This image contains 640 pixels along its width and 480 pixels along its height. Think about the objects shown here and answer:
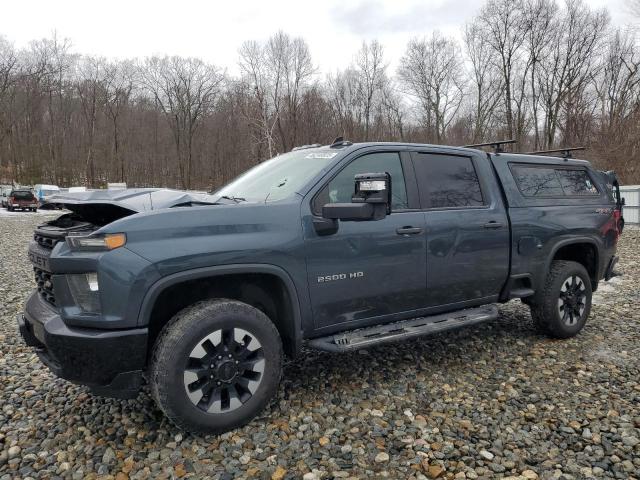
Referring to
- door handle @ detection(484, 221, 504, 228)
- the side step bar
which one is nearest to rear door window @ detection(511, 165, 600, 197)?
door handle @ detection(484, 221, 504, 228)

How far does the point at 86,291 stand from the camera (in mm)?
2584

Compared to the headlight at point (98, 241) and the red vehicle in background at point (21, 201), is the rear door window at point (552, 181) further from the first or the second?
the red vehicle in background at point (21, 201)

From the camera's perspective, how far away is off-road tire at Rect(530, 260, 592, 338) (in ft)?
14.9

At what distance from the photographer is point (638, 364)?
405 cm

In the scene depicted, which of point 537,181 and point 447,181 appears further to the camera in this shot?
point 537,181

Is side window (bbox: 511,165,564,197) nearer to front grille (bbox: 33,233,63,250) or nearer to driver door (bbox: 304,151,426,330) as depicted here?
driver door (bbox: 304,151,426,330)

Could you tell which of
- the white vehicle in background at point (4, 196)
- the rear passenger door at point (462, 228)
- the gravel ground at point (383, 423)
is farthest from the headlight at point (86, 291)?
the white vehicle in background at point (4, 196)

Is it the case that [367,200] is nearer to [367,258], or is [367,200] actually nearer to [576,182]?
[367,258]

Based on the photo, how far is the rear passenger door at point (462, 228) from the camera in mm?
3743

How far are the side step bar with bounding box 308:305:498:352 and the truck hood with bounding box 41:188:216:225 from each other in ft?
4.30

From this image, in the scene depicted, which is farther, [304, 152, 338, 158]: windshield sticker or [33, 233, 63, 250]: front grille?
[304, 152, 338, 158]: windshield sticker

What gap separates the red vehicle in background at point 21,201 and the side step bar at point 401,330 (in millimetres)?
32219

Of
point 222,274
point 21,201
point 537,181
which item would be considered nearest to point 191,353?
point 222,274

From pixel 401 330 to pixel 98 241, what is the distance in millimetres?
2234
